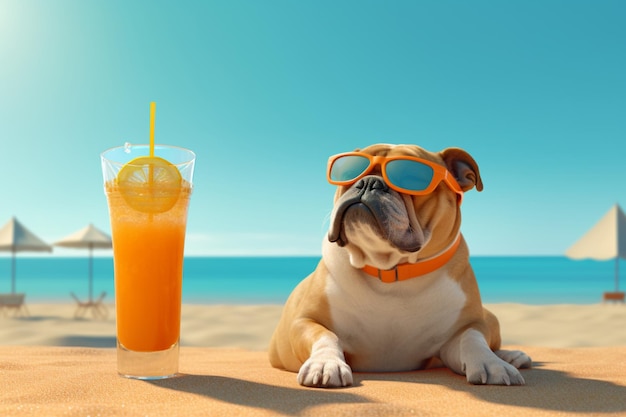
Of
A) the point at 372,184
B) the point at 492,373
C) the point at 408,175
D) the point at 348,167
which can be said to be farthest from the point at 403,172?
the point at 492,373

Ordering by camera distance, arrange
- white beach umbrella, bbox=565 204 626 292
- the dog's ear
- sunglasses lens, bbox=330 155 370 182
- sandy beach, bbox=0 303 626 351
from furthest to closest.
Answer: white beach umbrella, bbox=565 204 626 292
sandy beach, bbox=0 303 626 351
the dog's ear
sunglasses lens, bbox=330 155 370 182

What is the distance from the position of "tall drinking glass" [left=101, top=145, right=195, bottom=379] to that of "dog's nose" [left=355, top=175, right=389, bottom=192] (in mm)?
776

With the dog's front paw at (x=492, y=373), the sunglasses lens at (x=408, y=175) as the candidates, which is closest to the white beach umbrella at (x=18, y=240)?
the sunglasses lens at (x=408, y=175)

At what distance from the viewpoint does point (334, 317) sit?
2.93 m

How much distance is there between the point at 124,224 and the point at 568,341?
6.18 metres

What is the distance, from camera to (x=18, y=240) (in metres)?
14.3

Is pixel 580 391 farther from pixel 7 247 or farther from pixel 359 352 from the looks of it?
pixel 7 247

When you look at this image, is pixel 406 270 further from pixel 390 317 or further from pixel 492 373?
pixel 492 373

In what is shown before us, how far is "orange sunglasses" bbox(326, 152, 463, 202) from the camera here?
9.29 ft

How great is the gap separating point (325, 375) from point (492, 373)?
0.67 m

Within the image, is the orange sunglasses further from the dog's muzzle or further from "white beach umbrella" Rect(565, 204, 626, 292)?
"white beach umbrella" Rect(565, 204, 626, 292)

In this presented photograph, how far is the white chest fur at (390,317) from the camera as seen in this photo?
113 inches

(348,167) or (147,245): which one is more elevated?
(348,167)

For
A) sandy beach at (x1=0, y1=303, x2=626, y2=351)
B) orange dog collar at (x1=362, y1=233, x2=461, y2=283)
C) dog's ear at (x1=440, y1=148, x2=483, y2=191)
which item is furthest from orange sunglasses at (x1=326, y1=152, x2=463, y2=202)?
sandy beach at (x1=0, y1=303, x2=626, y2=351)
